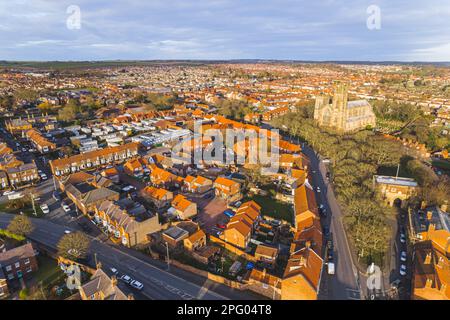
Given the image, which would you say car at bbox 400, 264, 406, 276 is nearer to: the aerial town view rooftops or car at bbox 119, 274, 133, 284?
the aerial town view rooftops

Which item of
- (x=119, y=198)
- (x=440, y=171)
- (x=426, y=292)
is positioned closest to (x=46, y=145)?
(x=119, y=198)

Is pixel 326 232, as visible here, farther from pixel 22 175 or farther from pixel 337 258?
pixel 22 175

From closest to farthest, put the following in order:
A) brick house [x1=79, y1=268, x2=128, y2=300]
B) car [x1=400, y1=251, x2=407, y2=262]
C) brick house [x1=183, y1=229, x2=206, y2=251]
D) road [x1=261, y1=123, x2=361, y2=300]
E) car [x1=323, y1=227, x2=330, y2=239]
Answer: brick house [x1=79, y1=268, x2=128, y2=300], road [x1=261, y1=123, x2=361, y2=300], car [x1=400, y1=251, x2=407, y2=262], brick house [x1=183, y1=229, x2=206, y2=251], car [x1=323, y1=227, x2=330, y2=239]

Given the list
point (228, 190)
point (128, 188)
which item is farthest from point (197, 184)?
point (128, 188)

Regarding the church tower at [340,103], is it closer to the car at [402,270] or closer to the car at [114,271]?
the car at [402,270]

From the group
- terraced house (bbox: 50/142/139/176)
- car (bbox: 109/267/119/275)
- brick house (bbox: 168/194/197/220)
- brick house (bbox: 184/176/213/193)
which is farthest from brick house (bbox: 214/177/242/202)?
terraced house (bbox: 50/142/139/176)

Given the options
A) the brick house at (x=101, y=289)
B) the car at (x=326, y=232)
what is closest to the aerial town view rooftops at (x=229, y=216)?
the brick house at (x=101, y=289)

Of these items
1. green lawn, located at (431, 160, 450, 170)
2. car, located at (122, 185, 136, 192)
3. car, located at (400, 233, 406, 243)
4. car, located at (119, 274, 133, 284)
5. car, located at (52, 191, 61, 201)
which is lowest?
car, located at (119, 274, 133, 284)
